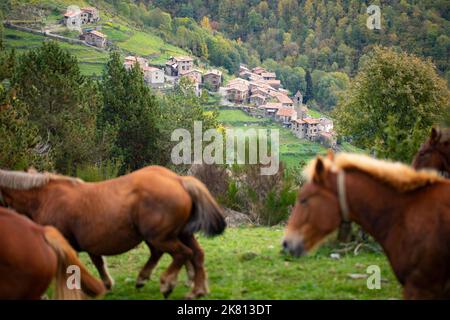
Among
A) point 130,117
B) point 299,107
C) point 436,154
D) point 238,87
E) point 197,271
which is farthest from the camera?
point 238,87

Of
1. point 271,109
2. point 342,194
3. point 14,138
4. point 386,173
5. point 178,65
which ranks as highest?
point 386,173

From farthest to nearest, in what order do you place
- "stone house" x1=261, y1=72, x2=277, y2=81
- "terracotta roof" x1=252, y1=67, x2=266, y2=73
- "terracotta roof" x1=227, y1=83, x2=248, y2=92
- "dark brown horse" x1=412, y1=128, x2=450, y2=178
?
1. "terracotta roof" x1=252, y1=67, x2=266, y2=73
2. "stone house" x1=261, y1=72, x2=277, y2=81
3. "terracotta roof" x1=227, y1=83, x2=248, y2=92
4. "dark brown horse" x1=412, y1=128, x2=450, y2=178

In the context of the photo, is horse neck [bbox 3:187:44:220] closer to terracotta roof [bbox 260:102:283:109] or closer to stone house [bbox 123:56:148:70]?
stone house [bbox 123:56:148:70]

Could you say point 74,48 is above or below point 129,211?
below

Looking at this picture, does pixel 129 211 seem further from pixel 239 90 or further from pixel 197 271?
pixel 239 90

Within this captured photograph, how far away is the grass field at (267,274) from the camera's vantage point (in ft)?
27.6

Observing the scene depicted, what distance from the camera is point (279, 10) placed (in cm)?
19062

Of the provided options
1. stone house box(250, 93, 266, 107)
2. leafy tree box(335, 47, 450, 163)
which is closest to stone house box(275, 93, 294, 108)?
stone house box(250, 93, 266, 107)

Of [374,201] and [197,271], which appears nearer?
[374,201]

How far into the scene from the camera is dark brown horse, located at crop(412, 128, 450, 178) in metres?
9.73

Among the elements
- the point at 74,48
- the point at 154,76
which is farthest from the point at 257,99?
the point at 74,48

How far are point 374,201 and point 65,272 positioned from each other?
3.18m

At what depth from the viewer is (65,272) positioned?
21.1 feet

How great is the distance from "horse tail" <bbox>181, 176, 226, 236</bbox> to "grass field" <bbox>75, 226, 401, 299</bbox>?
89 cm
